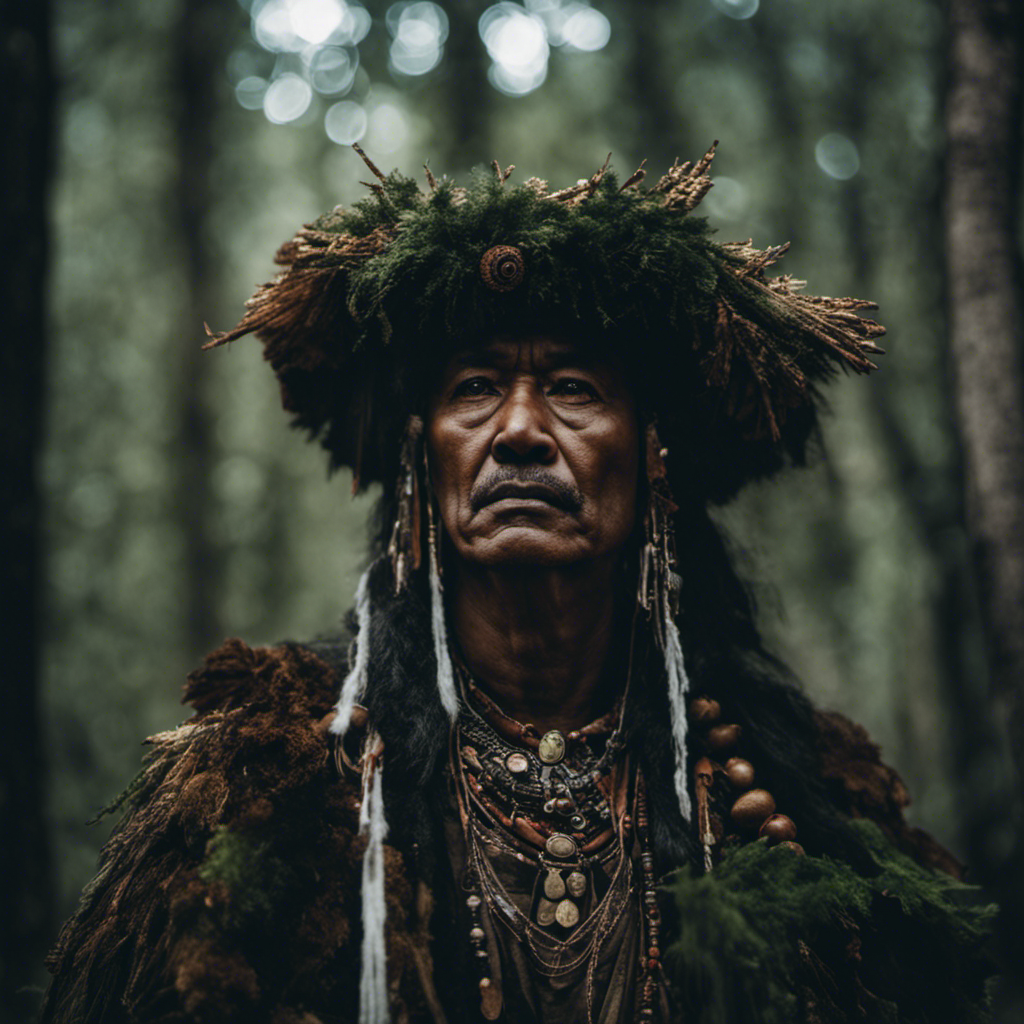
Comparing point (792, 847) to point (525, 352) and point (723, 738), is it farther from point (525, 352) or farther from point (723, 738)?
point (525, 352)

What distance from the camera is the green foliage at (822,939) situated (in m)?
2.06

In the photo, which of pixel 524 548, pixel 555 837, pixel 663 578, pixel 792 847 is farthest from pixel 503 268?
pixel 792 847

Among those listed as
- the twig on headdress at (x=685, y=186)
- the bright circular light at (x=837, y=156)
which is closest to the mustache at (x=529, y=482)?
the twig on headdress at (x=685, y=186)

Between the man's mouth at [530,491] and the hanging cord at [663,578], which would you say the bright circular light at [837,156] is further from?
the man's mouth at [530,491]

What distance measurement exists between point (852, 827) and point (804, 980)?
2.08 ft

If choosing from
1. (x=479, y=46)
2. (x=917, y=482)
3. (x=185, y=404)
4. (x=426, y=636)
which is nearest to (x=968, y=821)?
(x=917, y=482)

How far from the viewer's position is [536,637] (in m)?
2.65

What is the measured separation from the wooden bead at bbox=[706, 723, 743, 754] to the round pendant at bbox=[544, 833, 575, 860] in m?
0.56

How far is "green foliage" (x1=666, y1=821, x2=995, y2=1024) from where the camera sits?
206 centimetres

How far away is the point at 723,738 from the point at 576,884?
2.13ft

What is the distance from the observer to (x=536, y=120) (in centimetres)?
1031

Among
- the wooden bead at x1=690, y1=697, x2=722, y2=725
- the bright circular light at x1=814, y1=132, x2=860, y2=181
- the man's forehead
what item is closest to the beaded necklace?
the wooden bead at x1=690, y1=697, x2=722, y2=725

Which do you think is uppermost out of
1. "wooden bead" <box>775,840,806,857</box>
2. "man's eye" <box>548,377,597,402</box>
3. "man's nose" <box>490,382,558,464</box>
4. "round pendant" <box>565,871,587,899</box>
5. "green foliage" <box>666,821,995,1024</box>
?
"man's eye" <box>548,377,597,402</box>

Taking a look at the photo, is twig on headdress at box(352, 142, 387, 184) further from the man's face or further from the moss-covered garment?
the moss-covered garment
